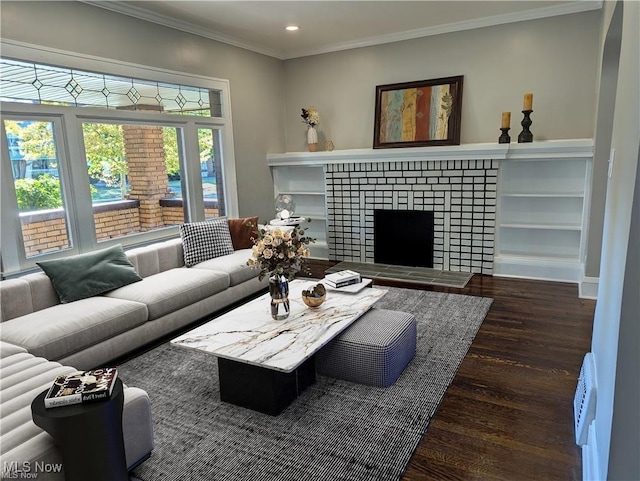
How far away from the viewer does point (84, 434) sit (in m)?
1.63

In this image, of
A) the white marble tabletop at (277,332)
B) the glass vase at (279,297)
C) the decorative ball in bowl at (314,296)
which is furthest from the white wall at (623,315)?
the glass vase at (279,297)

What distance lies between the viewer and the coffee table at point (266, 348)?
2312 millimetres

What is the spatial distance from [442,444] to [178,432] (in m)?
1.35

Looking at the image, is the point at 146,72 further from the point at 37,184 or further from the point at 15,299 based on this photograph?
the point at 15,299

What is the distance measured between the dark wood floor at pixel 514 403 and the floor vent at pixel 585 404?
0.36ft

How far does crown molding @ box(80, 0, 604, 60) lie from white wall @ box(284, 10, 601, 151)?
0.22 ft

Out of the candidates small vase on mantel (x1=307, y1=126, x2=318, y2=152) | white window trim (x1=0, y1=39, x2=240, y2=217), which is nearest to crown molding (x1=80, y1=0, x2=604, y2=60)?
white window trim (x1=0, y1=39, x2=240, y2=217)

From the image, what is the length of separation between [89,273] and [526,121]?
429 cm

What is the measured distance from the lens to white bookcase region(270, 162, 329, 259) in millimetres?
6016

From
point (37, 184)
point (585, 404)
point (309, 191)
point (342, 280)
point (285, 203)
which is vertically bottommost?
point (585, 404)

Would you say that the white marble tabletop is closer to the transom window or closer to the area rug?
the area rug

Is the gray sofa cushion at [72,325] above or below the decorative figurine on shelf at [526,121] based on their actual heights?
below

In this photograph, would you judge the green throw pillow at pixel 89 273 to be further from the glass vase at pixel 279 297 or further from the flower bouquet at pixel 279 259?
the glass vase at pixel 279 297

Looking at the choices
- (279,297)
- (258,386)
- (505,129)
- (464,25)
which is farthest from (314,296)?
(464,25)
